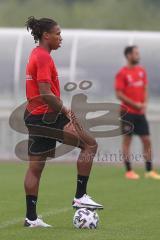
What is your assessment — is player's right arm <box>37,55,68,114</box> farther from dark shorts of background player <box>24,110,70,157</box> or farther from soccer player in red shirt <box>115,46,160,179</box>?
soccer player in red shirt <box>115,46,160,179</box>

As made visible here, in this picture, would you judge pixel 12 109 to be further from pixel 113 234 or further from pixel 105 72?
pixel 113 234

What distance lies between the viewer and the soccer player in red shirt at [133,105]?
1792cm

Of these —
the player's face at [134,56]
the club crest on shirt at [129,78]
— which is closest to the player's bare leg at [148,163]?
the club crest on shirt at [129,78]

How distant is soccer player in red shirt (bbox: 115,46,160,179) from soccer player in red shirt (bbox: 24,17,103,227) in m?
7.54

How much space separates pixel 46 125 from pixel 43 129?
92 millimetres

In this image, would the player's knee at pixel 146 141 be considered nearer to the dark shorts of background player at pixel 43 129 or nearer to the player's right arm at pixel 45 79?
the dark shorts of background player at pixel 43 129

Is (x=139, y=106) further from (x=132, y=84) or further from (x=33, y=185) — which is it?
(x=33, y=185)

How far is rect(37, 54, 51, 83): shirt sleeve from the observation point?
1005 cm

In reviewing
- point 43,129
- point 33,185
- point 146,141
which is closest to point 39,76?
point 43,129

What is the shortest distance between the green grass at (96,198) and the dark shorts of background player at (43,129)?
90 centimetres

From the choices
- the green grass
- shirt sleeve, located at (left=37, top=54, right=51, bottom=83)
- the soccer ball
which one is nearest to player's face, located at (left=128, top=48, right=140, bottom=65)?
the green grass

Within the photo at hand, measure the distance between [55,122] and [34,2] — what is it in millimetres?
36653

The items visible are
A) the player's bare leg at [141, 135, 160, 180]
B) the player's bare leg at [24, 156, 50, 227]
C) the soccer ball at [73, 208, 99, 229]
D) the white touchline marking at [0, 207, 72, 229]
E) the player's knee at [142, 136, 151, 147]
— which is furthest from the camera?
the player's knee at [142, 136, 151, 147]

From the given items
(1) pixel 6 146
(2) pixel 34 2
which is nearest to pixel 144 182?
(1) pixel 6 146
